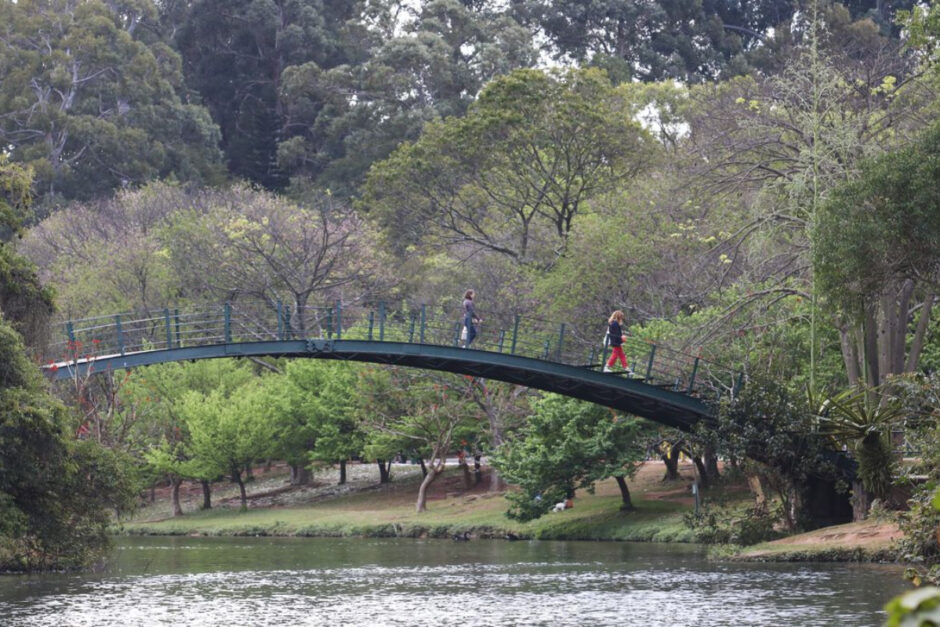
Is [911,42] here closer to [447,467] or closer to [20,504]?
[20,504]

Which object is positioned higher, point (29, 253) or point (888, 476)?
point (29, 253)

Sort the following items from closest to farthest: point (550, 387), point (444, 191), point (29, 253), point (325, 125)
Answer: point (550, 387), point (444, 191), point (29, 253), point (325, 125)

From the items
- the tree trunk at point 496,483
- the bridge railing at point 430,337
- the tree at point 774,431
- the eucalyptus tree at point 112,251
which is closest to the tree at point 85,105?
the eucalyptus tree at point 112,251

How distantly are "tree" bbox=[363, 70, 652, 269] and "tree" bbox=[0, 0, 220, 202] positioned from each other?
1139 inches

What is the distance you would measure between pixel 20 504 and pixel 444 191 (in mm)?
A: 31458

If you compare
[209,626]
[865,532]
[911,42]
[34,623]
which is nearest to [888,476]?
[865,532]

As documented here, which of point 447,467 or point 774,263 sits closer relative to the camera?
point 774,263

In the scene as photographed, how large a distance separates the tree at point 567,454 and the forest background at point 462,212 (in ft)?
0.51

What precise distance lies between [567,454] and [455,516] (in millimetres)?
8287

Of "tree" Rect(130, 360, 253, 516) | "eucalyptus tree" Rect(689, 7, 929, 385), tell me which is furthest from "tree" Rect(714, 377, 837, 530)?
"tree" Rect(130, 360, 253, 516)

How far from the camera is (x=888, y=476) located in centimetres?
2925

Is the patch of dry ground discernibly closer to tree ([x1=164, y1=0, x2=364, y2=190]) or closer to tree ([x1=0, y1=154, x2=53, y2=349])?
tree ([x1=0, y1=154, x2=53, y2=349])

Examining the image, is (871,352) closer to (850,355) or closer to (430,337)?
(850,355)

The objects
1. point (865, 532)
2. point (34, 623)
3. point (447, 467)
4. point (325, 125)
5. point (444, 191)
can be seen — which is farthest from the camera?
point (325, 125)
